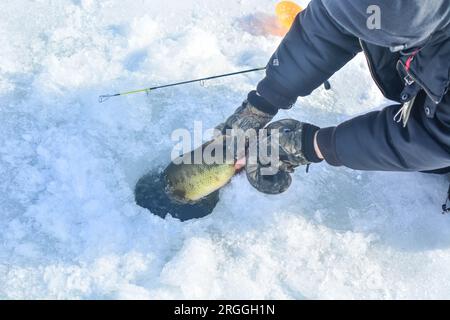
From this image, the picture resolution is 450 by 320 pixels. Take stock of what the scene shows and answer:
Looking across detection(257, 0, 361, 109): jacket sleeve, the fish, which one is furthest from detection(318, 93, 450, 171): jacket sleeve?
the fish

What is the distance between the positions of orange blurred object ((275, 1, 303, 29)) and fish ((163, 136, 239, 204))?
1764 mm

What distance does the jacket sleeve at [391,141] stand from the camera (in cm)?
182

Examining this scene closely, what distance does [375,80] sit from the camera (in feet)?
7.20

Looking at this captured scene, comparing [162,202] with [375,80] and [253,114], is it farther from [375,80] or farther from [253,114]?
[375,80]

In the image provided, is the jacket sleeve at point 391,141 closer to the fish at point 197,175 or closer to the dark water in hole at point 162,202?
the fish at point 197,175

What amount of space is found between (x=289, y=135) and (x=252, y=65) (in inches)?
53.0

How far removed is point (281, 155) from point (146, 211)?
0.87m

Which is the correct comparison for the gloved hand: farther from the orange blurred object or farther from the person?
the orange blurred object

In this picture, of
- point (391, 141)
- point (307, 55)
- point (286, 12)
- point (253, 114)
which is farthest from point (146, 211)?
point (286, 12)

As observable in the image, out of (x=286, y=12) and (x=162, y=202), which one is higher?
(x=286, y=12)

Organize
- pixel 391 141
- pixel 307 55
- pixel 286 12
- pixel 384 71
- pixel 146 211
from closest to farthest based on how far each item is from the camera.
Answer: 1. pixel 391 141
2. pixel 384 71
3. pixel 307 55
4. pixel 146 211
5. pixel 286 12

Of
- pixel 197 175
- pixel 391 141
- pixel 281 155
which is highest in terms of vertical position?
pixel 391 141
